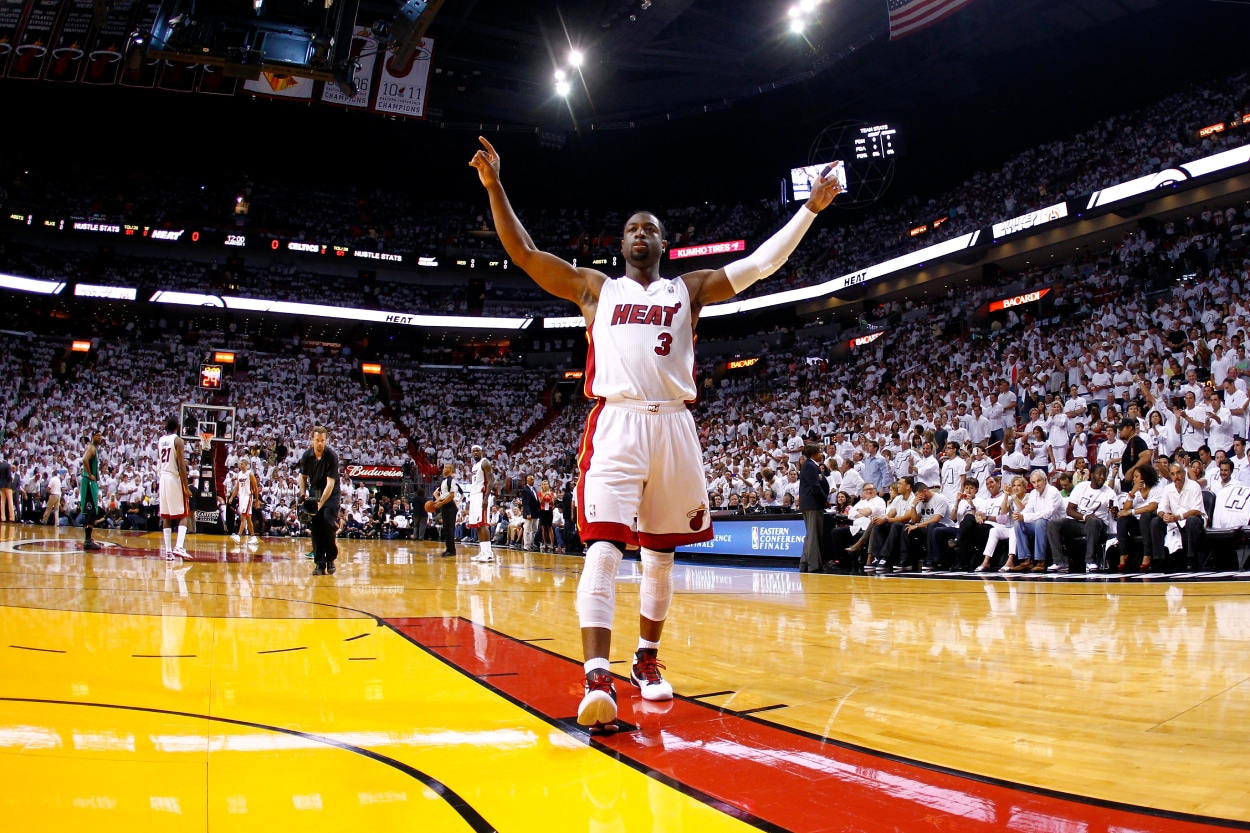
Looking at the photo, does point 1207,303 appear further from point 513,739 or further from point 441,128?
point 441,128

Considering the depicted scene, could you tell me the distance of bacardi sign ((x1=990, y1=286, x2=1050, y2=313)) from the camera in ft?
75.7

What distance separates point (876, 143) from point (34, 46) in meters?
24.9

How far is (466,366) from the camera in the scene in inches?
1582

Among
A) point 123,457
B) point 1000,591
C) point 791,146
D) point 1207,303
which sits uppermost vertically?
point 791,146

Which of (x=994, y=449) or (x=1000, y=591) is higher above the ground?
(x=994, y=449)

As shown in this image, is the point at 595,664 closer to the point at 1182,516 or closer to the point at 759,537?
the point at 1182,516

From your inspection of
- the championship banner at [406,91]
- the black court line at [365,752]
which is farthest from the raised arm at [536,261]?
the championship banner at [406,91]

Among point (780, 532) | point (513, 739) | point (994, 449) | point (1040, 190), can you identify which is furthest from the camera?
point (1040, 190)

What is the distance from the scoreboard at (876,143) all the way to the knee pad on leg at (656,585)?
27837mm

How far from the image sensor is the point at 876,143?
2758 centimetres

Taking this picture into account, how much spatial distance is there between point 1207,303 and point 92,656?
18586 mm

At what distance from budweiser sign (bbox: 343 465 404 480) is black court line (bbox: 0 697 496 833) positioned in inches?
1124

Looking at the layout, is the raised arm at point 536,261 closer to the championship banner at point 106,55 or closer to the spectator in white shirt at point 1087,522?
the spectator in white shirt at point 1087,522

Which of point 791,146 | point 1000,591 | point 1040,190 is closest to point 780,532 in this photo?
point 1000,591
